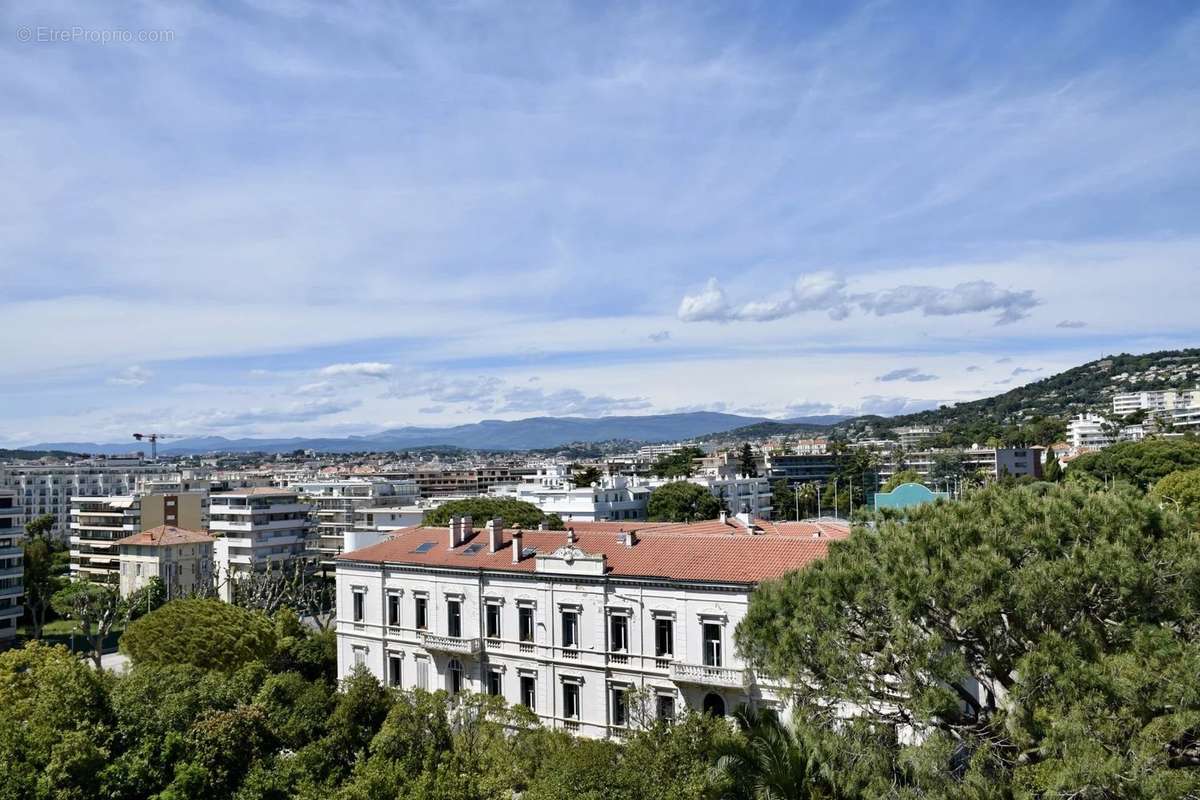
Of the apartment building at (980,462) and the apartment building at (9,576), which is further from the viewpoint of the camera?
the apartment building at (980,462)

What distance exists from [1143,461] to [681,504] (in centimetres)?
5571

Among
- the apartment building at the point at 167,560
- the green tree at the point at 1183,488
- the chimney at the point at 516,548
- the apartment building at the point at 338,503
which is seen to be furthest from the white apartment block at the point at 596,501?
the chimney at the point at 516,548

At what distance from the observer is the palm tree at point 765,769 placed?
76.0 ft

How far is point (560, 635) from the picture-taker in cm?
3784

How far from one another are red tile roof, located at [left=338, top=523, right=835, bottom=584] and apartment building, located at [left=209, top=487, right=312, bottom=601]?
2171 inches

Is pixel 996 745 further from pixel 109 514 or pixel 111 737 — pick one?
pixel 109 514

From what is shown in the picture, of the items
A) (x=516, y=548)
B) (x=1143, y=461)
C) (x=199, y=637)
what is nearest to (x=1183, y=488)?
(x=1143, y=461)

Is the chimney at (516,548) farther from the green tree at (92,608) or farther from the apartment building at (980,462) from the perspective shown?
the apartment building at (980,462)

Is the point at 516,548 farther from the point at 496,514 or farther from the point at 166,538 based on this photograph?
the point at 166,538

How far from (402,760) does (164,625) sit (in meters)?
24.2

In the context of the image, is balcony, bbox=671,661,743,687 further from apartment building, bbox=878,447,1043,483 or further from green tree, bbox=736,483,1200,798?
apartment building, bbox=878,447,1043,483

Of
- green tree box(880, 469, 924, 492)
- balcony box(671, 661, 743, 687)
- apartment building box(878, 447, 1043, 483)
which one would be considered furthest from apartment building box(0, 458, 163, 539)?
apartment building box(878, 447, 1043, 483)

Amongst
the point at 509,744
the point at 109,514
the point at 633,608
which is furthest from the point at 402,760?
the point at 109,514

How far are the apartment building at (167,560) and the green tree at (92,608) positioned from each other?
810 cm
